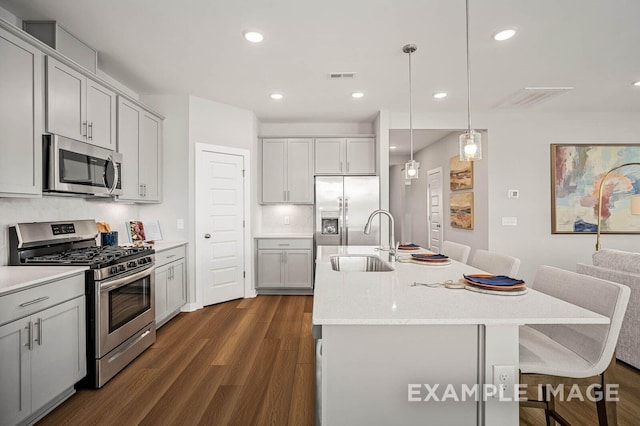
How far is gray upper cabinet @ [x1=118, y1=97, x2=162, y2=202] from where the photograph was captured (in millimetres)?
3135

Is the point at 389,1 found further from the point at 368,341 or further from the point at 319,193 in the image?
the point at 319,193

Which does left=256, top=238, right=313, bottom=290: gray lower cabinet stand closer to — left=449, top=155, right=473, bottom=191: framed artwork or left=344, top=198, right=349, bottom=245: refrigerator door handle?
left=344, top=198, right=349, bottom=245: refrigerator door handle

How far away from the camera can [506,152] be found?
181 inches

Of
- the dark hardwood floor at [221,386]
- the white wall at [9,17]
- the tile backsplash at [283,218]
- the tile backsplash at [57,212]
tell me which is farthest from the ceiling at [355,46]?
the dark hardwood floor at [221,386]

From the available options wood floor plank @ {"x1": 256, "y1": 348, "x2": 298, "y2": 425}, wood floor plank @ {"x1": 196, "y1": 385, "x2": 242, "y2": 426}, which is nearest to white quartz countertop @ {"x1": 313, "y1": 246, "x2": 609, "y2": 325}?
wood floor plank @ {"x1": 256, "y1": 348, "x2": 298, "y2": 425}

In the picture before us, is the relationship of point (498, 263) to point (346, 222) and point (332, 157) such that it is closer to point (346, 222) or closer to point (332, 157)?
point (346, 222)

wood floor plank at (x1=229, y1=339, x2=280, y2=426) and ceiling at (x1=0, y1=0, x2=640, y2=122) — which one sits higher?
ceiling at (x1=0, y1=0, x2=640, y2=122)

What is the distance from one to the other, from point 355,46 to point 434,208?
15.3 feet

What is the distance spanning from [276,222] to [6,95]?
3608 mm

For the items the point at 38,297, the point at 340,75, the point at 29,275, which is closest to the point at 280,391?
the point at 38,297

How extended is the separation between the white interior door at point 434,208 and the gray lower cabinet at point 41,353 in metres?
5.83

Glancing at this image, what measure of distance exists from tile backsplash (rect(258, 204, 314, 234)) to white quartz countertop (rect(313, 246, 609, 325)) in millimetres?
3490

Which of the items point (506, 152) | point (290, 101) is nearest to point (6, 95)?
point (290, 101)

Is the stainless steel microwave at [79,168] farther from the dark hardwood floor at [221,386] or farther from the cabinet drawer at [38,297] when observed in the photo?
the dark hardwood floor at [221,386]
